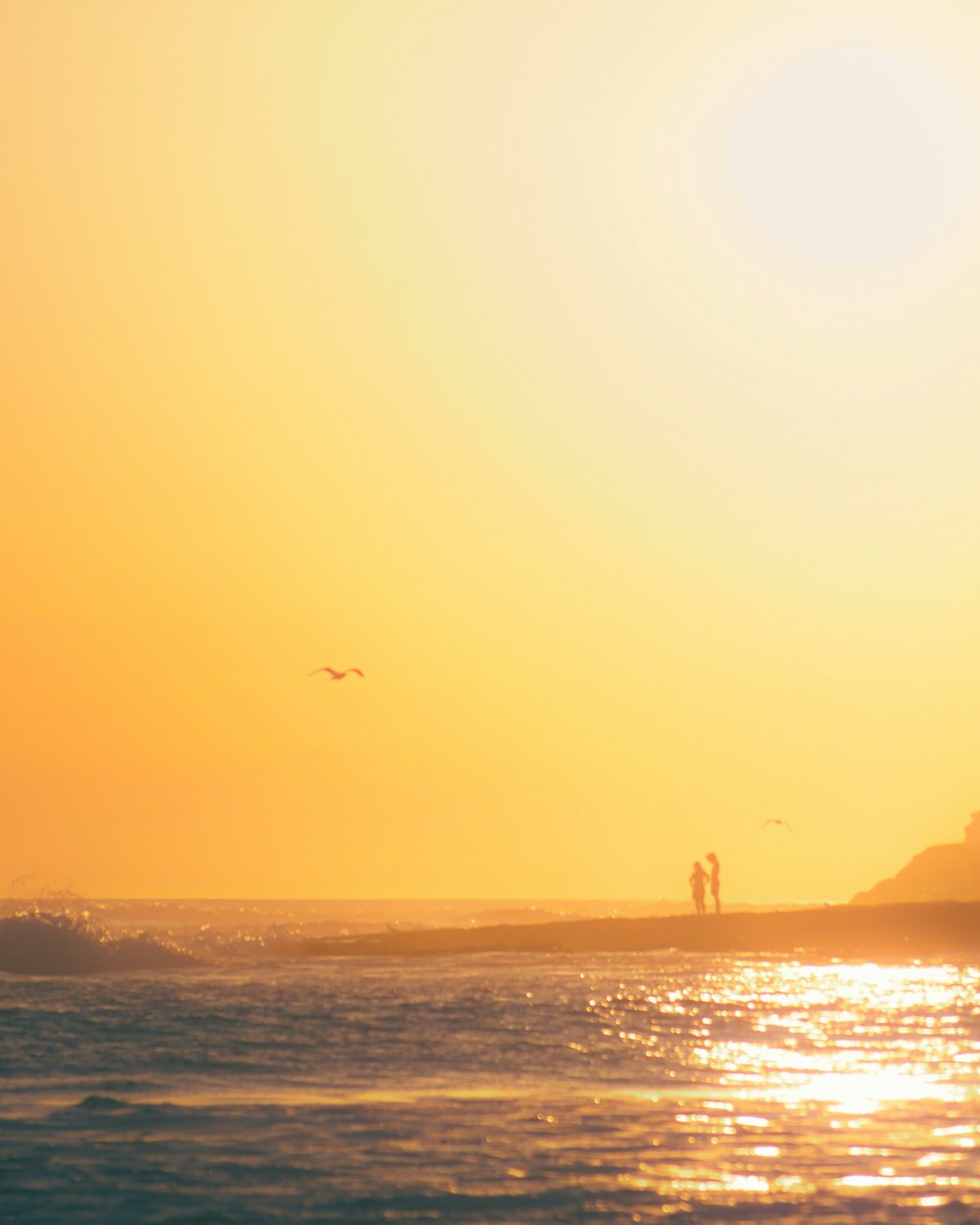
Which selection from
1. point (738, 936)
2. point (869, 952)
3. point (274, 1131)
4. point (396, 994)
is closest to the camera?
point (274, 1131)

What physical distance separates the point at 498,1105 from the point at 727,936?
119 ft

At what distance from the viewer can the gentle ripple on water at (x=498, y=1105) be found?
15320 mm

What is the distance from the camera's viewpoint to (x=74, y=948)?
57.8 meters

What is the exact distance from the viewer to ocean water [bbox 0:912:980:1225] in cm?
1533

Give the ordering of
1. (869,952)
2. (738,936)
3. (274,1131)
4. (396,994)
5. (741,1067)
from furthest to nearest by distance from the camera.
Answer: (738,936), (869,952), (396,994), (741,1067), (274,1131)

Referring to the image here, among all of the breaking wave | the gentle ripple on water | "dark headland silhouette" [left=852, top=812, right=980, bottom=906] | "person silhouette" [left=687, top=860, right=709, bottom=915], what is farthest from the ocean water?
"dark headland silhouette" [left=852, top=812, right=980, bottom=906]

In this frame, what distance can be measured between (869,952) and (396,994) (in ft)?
70.2

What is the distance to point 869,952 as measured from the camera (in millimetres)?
51969

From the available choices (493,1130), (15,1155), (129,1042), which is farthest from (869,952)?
(15,1155)

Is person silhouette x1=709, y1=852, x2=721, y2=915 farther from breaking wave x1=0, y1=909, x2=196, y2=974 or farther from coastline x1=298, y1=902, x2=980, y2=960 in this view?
breaking wave x1=0, y1=909, x2=196, y2=974

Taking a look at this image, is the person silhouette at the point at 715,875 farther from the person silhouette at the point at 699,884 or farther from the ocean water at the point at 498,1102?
the ocean water at the point at 498,1102

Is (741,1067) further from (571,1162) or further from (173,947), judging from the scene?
(173,947)

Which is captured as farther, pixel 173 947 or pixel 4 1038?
pixel 173 947

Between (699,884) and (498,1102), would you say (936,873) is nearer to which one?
(699,884)
